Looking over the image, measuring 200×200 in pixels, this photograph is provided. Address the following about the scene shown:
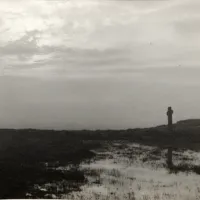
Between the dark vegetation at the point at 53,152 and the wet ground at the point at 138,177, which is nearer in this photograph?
the wet ground at the point at 138,177

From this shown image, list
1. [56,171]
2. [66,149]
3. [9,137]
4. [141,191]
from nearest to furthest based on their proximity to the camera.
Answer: [141,191] < [56,171] < [66,149] < [9,137]

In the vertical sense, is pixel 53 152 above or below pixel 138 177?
above

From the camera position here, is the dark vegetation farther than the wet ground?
Yes

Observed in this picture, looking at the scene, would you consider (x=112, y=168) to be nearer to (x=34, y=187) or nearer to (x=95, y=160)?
(x=95, y=160)

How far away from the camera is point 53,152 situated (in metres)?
33.7

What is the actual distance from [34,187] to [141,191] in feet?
18.8

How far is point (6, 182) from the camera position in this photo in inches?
818

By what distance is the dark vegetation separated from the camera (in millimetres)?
20656

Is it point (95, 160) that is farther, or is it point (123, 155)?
point (123, 155)

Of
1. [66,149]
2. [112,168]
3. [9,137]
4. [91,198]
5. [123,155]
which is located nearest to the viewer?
[91,198]

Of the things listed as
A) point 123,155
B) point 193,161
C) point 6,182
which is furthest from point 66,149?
point 6,182

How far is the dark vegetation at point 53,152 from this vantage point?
2066 cm

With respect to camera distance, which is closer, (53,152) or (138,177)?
(138,177)

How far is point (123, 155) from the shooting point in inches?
1307
